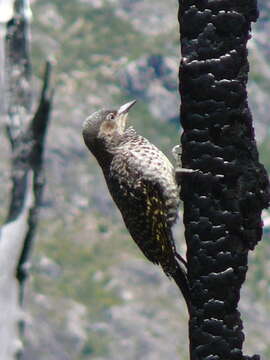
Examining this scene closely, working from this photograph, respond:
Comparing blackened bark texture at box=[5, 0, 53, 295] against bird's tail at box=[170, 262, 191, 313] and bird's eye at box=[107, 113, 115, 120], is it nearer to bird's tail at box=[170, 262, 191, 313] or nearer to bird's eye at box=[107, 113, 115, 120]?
bird's eye at box=[107, 113, 115, 120]

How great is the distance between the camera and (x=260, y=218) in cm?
Answer: 842

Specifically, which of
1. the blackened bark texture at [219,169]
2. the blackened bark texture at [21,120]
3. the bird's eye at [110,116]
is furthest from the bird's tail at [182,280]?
the blackened bark texture at [21,120]

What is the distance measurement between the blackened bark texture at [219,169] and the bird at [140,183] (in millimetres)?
1088

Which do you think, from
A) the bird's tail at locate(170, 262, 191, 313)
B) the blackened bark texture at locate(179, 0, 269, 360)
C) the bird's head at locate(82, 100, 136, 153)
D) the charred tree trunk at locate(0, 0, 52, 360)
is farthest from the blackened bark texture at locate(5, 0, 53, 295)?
the blackened bark texture at locate(179, 0, 269, 360)

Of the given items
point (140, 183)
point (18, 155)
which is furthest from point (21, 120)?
point (140, 183)

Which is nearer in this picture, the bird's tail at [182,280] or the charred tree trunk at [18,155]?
the bird's tail at [182,280]

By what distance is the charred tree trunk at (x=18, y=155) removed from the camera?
50.8 ft

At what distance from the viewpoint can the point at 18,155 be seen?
647 inches

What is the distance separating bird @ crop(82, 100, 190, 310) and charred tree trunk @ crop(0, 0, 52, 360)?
4407 mm

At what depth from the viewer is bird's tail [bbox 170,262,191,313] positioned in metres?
8.62

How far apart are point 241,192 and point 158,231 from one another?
1.95m

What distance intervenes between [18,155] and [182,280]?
7.87 metres

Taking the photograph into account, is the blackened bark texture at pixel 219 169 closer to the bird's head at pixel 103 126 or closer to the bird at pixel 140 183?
the bird at pixel 140 183

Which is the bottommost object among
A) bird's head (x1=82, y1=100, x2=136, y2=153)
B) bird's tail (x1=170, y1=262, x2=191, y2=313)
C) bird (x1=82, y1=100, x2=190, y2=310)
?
bird's tail (x1=170, y1=262, x2=191, y2=313)
